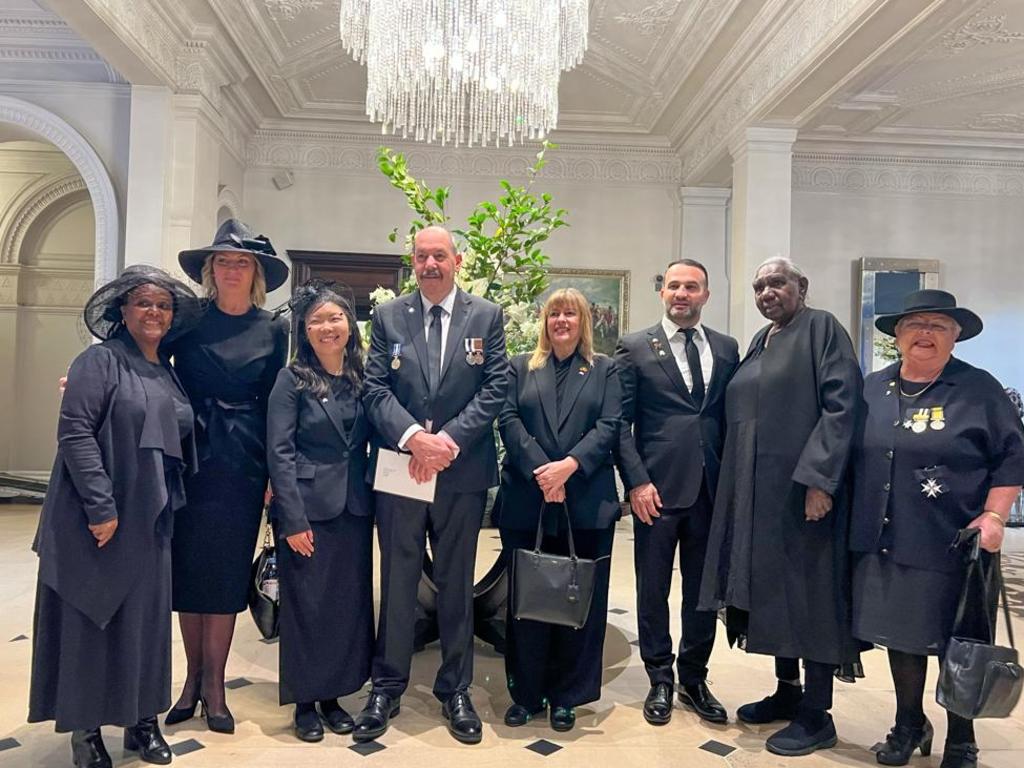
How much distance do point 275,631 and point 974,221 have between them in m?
9.55

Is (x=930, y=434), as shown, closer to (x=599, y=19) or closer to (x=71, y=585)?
(x=71, y=585)

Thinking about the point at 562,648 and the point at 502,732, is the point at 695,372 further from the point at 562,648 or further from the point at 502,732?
the point at 502,732

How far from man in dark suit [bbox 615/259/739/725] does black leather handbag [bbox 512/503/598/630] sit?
45 centimetres

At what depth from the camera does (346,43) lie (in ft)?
18.5

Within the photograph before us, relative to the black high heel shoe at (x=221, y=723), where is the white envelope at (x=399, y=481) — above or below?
above

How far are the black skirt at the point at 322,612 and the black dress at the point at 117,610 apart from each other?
0.43m

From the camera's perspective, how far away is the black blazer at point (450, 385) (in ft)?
9.86

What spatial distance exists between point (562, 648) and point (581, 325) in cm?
127

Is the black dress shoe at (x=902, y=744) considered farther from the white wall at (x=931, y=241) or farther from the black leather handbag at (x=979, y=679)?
the white wall at (x=931, y=241)

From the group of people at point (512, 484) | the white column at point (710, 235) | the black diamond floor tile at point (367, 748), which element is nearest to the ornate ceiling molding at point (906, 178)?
the white column at point (710, 235)

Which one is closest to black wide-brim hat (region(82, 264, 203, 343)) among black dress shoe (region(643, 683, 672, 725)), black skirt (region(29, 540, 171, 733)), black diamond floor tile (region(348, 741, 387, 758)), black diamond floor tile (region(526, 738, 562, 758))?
black skirt (region(29, 540, 171, 733))

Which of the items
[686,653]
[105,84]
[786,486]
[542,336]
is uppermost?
[105,84]

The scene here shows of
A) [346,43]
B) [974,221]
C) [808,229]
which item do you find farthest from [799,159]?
[346,43]

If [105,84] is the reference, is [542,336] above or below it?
below
